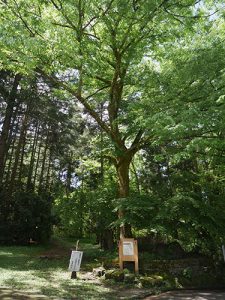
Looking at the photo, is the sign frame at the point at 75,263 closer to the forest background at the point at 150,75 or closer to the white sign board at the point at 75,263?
the white sign board at the point at 75,263

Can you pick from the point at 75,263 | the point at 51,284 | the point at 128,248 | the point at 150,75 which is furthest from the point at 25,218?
the point at 150,75

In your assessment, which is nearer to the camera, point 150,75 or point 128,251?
point 128,251

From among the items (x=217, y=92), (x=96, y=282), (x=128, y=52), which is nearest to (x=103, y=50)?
(x=128, y=52)

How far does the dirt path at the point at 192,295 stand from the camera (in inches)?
311

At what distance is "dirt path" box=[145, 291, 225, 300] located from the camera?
7.89m

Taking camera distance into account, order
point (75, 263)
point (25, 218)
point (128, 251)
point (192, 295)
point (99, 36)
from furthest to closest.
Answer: point (25, 218), point (99, 36), point (128, 251), point (75, 263), point (192, 295)

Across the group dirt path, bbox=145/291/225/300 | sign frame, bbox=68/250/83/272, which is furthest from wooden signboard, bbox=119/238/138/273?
dirt path, bbox=145/291/225/300

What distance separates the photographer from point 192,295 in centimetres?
834

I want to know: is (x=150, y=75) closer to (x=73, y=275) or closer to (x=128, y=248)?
(x=128, y=248)

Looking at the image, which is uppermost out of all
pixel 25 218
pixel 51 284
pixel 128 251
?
pixel 25 218

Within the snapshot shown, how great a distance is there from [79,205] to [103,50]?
8.70 meters

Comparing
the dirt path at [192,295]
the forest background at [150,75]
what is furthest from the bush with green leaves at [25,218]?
the dirt path at [192,295]

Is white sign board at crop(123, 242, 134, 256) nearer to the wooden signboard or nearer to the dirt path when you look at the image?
the wooden signboard

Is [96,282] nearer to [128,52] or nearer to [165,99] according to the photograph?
[165,99]
